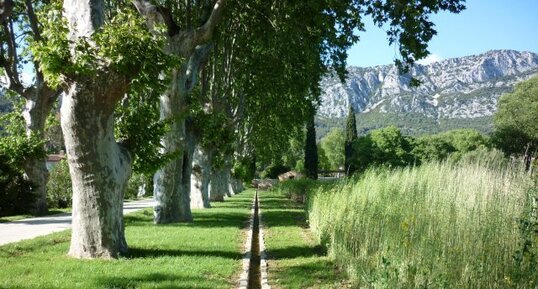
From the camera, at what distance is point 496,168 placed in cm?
740

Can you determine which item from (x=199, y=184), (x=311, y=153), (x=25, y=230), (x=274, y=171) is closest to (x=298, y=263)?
(x=25, y=230)

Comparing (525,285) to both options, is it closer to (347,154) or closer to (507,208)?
(507,208)

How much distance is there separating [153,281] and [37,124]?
52.4ft

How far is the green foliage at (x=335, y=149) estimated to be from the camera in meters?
142

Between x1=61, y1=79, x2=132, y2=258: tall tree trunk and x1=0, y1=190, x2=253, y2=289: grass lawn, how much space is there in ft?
1.57

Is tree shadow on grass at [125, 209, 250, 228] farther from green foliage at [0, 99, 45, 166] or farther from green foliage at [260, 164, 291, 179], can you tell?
green foliage at [260, 164, 291, 179]

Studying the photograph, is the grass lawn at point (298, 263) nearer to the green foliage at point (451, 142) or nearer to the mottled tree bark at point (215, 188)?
the mottled tree bark at point (215, 188)

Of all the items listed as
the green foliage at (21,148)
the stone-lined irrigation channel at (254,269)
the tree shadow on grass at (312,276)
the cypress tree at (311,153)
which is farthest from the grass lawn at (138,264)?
the cypress tree at (311,153)

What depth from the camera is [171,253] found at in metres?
10.1

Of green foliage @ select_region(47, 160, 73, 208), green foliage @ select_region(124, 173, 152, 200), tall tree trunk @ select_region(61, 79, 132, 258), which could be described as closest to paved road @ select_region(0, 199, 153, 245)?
tall tree trunk @ select_region(61, 79, 132, 258)

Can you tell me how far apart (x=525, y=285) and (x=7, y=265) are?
7.61m

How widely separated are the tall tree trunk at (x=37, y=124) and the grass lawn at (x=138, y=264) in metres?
8.93

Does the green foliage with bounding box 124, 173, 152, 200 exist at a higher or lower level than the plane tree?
lower

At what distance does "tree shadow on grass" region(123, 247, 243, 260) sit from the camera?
966cm
